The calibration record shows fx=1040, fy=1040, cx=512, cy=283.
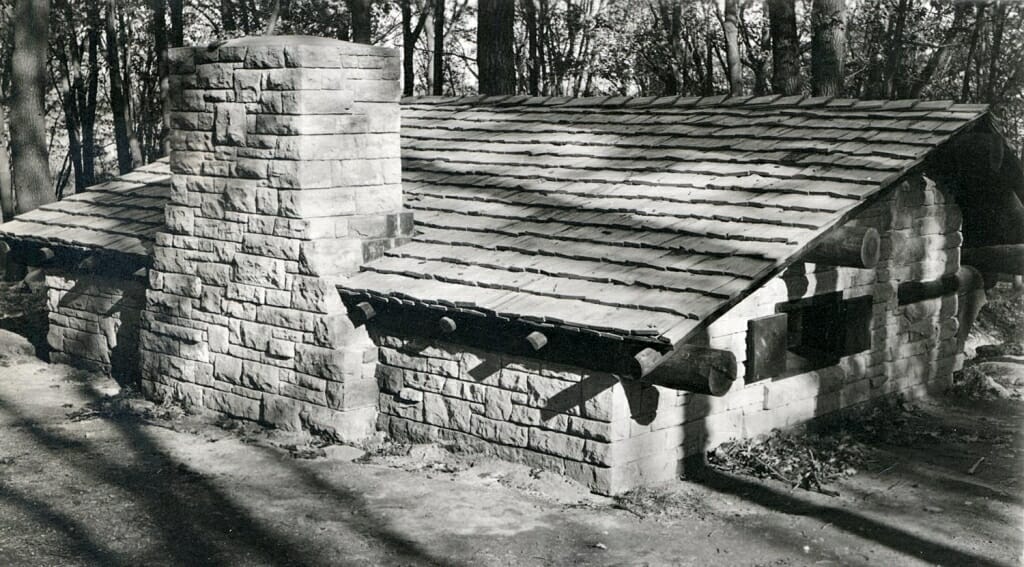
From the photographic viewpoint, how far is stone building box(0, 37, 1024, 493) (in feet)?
24.9

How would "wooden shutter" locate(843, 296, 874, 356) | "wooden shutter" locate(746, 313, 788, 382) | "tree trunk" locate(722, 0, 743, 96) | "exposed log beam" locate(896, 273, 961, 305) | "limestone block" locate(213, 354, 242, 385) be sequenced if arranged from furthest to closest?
"tree trunk" locate(722, 0, 743, 96) < "exposed log beam" locate(896, 273, 961, 305) < "wooden shutter" locate(843, 296, 874, 356) < "limestone block" locate(213, 354, 242, 385) < "wooden shutter" locate(746, 313, 788, 382)

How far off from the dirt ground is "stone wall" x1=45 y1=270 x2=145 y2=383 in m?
1.79

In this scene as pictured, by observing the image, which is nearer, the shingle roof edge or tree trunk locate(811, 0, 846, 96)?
the shingle roof edge

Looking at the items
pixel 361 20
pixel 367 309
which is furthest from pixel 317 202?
pixel 361 20

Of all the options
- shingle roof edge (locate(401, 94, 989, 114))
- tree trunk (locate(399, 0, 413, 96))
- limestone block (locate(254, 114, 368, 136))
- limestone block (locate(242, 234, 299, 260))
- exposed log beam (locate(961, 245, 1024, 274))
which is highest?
tree trunk (locate(399, 0, 413, 96))

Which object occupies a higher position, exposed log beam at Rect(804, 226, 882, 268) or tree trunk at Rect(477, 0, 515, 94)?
tree trunk at Rect(477, 0, 515, 94)

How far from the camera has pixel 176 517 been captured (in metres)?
7.09

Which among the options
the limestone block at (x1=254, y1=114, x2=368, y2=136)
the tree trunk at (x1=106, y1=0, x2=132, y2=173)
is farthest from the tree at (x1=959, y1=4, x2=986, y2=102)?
the tree trunk at (x1=106, y1=0, x2=132, y2=173)

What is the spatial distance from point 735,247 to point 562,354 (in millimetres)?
1514

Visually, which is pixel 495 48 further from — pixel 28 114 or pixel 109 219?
pixel 28 114

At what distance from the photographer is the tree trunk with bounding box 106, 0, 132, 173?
25844mm

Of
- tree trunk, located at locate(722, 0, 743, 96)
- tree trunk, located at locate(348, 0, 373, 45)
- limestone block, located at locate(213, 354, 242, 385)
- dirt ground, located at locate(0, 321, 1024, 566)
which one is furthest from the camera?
tree trunk, located at locate(722, 0, 743, 96)

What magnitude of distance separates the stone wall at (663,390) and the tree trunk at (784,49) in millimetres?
6379

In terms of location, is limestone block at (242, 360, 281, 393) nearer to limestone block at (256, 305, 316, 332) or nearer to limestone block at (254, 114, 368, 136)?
limestone block at (256, 305, 316, 332)
